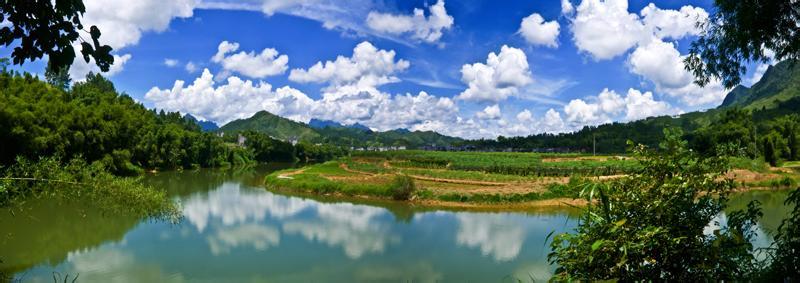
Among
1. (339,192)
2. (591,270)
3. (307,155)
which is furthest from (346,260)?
(307,155)

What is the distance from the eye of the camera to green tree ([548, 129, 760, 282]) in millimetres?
3600

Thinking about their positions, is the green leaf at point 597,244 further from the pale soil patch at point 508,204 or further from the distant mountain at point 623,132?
the distant mountain at point 623,132

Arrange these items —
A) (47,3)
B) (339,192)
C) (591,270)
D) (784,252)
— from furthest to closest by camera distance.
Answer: (339,192) < (784,252) < (47,3) < (591,270)

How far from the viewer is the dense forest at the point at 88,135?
34.0 metres

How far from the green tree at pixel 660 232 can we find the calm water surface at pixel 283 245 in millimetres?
7969

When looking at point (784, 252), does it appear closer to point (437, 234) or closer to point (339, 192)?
point (437, 234)

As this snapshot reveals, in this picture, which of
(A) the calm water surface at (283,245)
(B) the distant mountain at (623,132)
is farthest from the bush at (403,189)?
(B) the distant mountain at (623,132)

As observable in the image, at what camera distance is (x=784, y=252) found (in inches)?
186

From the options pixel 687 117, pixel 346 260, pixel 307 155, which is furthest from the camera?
pixel 687 117

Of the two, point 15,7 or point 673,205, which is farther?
point 15,7

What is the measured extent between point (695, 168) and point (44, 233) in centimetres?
2737

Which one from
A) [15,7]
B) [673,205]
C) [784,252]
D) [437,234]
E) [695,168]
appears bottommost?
[437,234]

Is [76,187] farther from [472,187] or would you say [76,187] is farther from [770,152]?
[770,152]

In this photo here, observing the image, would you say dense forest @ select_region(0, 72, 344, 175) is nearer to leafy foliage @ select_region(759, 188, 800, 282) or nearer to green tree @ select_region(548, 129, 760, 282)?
green tree @ select_region(548, 129, 760, 282)
